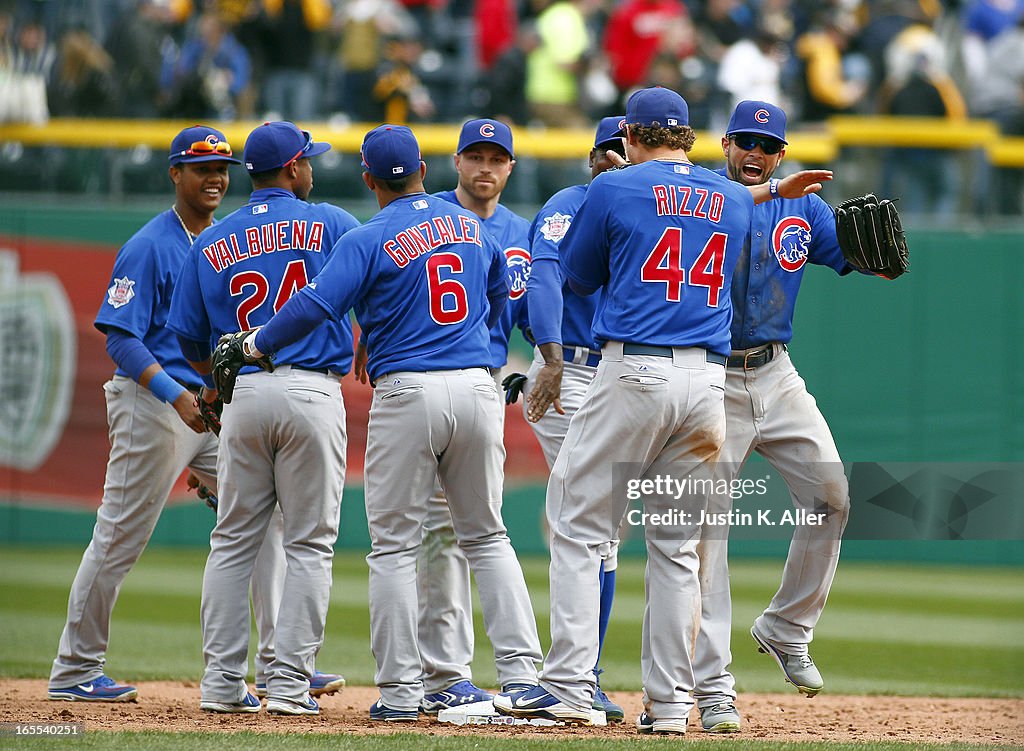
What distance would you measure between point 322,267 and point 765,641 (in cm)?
240

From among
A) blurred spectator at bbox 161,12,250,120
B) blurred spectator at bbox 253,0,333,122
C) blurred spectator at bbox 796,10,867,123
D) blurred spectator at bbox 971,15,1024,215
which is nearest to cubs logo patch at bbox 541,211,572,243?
blurred spectator at bbox 161,12,250,120

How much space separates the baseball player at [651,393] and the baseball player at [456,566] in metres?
0.65

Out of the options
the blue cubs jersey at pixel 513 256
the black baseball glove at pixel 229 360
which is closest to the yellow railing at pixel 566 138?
the blue cubs jersey at pixel 513 256

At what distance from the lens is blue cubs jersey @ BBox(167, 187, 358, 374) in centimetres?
568

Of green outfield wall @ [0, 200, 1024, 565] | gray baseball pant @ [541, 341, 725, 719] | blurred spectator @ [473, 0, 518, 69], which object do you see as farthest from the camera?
blurred spectator @ [473, 0, 518, 69]

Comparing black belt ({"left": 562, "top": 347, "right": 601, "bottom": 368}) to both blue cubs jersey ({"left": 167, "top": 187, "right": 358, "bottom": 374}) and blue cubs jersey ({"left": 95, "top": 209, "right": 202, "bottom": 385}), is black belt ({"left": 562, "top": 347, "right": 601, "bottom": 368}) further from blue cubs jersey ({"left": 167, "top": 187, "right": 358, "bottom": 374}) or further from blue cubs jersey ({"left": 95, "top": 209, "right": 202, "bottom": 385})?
blue cubs jersey ({"left": 95, "top": 209, "right": 202, "bottom": 385})

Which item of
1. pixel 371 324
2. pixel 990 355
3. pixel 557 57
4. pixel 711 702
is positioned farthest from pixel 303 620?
pixel 557 57

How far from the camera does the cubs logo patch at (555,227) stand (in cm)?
608

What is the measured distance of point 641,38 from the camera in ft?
46.6

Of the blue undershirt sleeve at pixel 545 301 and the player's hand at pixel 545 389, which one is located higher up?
the blue undershirt sleeve at pixel 545 301

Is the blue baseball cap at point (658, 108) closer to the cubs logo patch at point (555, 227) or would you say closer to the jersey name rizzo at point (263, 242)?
the cubs logo patch at point (555, 227)

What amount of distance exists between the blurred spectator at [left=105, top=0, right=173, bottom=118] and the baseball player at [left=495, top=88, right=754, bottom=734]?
351 inches

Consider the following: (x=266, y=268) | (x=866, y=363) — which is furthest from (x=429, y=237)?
(x=866, y=363)

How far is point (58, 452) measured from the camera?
478 inches
